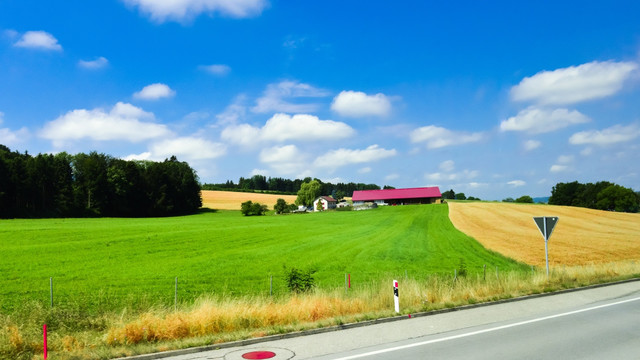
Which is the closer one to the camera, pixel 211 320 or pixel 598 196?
pixel 211 320

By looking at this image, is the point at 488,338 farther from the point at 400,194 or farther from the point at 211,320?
the point at 400,194

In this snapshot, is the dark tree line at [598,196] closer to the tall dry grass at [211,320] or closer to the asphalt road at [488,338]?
the tall dry grass at [211,320]

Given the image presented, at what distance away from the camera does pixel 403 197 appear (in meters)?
128

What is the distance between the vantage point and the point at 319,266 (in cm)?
2944

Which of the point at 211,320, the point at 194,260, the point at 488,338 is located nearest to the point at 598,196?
the point at 194,260

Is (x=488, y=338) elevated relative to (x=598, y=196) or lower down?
lower down

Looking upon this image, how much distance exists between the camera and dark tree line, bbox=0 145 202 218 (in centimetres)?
7644

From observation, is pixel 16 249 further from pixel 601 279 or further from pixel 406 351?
pixel 601 279

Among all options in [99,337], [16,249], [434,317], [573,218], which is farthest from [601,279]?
[573,218]

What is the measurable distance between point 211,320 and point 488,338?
657cm

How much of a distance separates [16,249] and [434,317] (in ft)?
120

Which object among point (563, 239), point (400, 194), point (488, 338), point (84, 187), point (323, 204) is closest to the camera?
point (488, 338)

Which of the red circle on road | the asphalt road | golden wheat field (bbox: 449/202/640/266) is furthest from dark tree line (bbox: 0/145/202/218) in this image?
the asphalt road

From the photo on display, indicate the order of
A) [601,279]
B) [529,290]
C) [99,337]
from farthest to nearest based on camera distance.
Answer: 1. [601,279]
2. [529,290]
3. [99,337]
